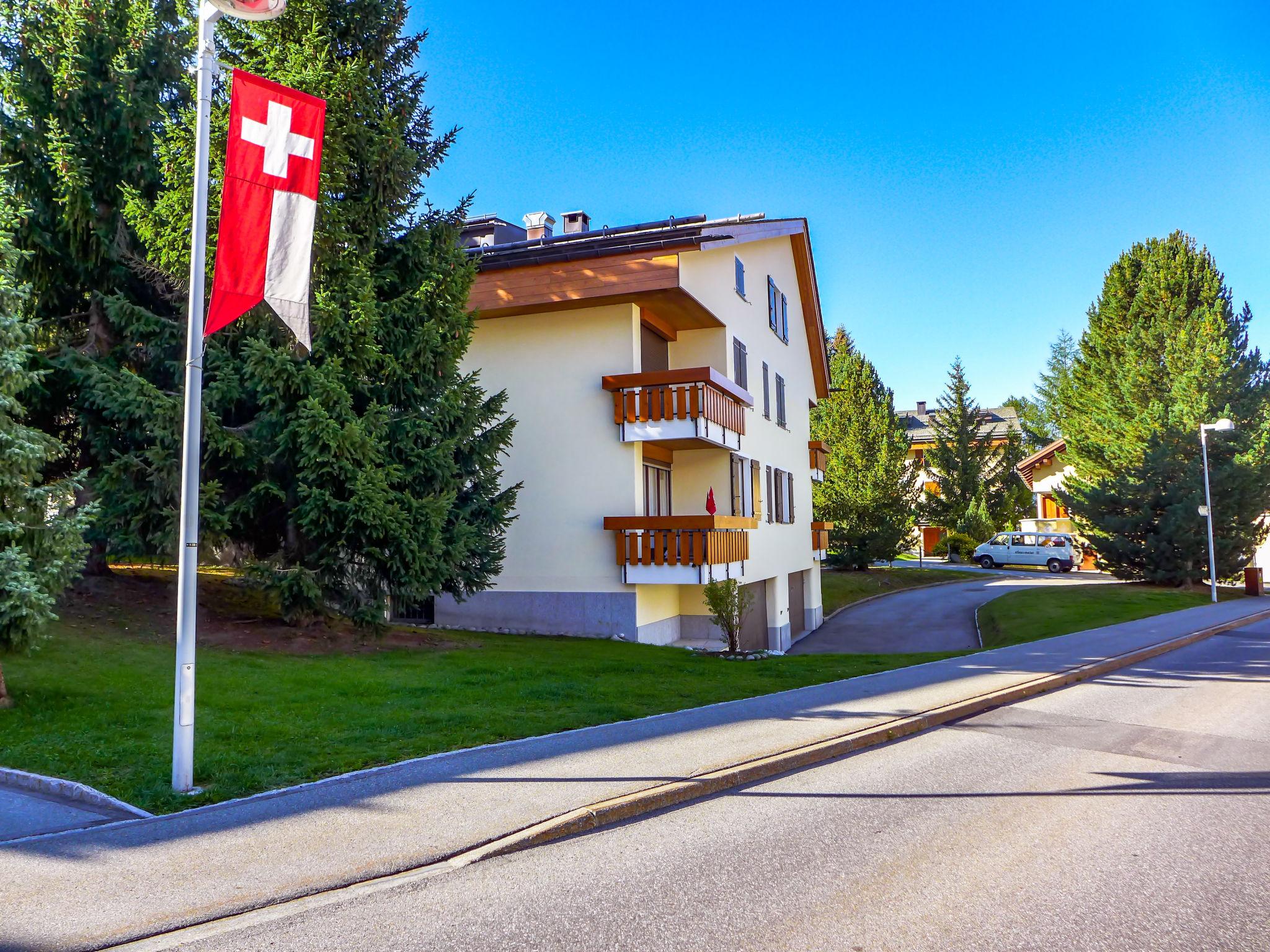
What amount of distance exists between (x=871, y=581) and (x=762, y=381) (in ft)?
61.7

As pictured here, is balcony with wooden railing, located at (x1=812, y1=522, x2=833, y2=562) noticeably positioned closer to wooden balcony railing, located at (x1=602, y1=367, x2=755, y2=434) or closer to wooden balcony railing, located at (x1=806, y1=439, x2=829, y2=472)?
wooden balcony railing, located at (x1=806, y1=439, x2=829, y2=472)

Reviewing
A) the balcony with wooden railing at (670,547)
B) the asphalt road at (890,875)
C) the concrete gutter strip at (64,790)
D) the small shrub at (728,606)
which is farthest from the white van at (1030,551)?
the concrete gutter strip at (64,790)

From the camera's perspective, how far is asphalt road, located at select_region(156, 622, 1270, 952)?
4.44 meters

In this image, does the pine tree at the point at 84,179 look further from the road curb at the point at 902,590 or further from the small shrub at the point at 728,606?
the road curb at the point at 902,590

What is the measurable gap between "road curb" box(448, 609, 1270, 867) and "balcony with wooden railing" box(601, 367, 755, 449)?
842cm

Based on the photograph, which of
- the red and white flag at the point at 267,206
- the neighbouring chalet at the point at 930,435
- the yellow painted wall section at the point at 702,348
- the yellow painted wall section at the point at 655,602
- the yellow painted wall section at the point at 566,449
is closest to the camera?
the red and white flag at the point at 267,206

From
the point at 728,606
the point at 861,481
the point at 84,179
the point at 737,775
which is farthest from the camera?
the point at 861,481

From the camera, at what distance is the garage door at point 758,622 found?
25.7 metres

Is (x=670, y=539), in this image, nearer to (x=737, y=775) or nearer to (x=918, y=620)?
(x=737, y=775)

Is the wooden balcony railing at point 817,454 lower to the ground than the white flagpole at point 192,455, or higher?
higher

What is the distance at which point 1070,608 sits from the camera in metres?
28.2

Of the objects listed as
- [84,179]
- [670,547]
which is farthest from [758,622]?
[84,179]

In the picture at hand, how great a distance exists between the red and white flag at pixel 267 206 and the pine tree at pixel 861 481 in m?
35.9

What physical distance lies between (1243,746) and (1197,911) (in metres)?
5.38
